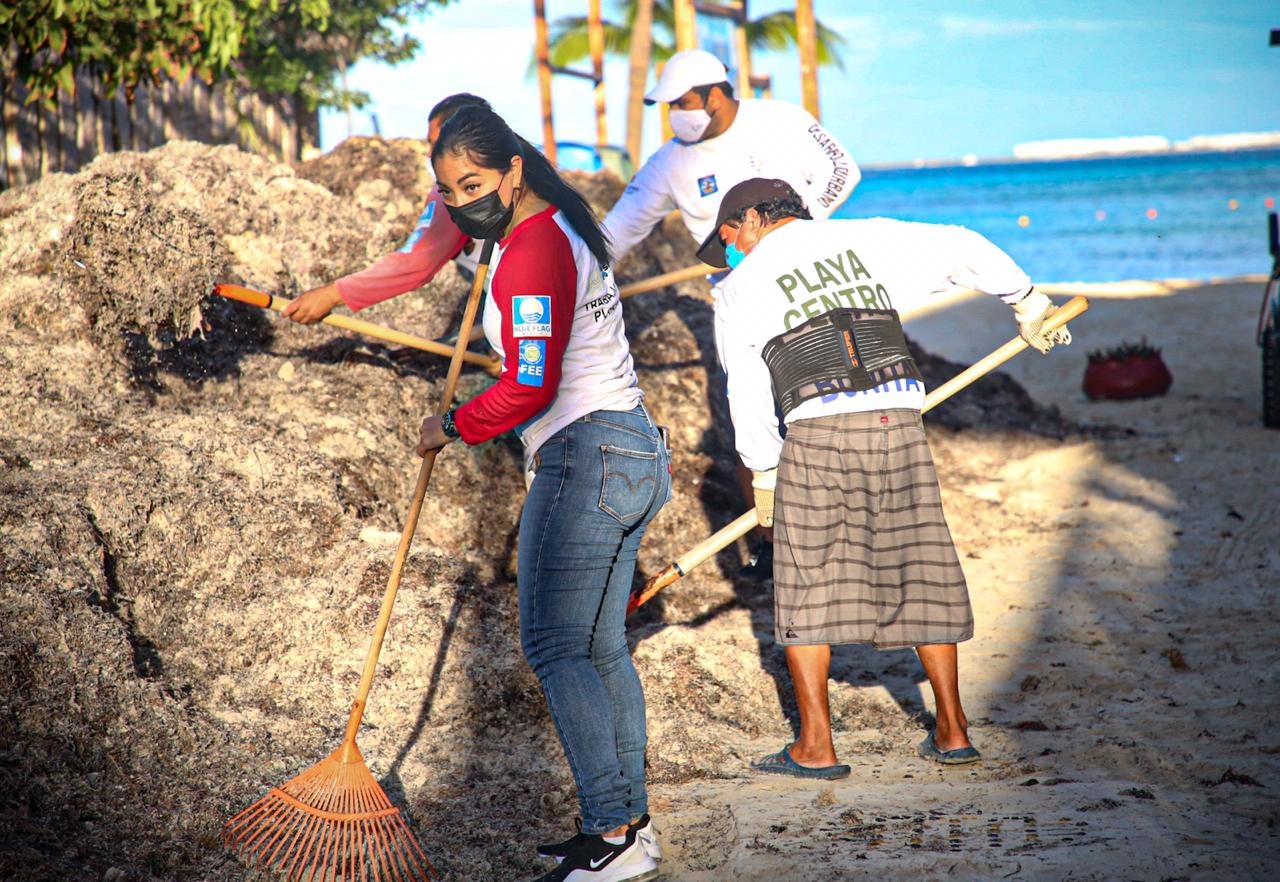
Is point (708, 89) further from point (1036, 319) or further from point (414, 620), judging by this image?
point (414, 620)

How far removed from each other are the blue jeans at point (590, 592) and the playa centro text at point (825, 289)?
82 cm

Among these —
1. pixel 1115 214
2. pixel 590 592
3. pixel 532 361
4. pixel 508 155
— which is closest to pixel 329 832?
pixel 590 592

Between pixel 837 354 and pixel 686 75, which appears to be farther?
pixel 686 75

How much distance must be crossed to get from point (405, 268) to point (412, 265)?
34 mm

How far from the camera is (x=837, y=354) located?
11.3 feet

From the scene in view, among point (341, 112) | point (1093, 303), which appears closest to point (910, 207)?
point (1093, 303)

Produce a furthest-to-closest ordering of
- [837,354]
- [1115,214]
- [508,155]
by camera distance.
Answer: [1115,214]
[837,354]
[508,155]

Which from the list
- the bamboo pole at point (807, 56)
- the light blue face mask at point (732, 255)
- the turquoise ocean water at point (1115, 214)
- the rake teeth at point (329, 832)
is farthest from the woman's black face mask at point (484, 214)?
the turquoise ocean water at point (1115, 214)

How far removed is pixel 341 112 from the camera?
11.8 metres

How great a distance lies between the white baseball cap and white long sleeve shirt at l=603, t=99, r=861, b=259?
0.81ft

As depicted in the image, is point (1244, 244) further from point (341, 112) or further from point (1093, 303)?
point (341, 112)

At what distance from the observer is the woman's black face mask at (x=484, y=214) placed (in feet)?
9.22

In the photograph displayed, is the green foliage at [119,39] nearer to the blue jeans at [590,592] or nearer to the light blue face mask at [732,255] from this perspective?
the light blue face mask at [732,255]

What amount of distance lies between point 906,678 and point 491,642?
170cm
